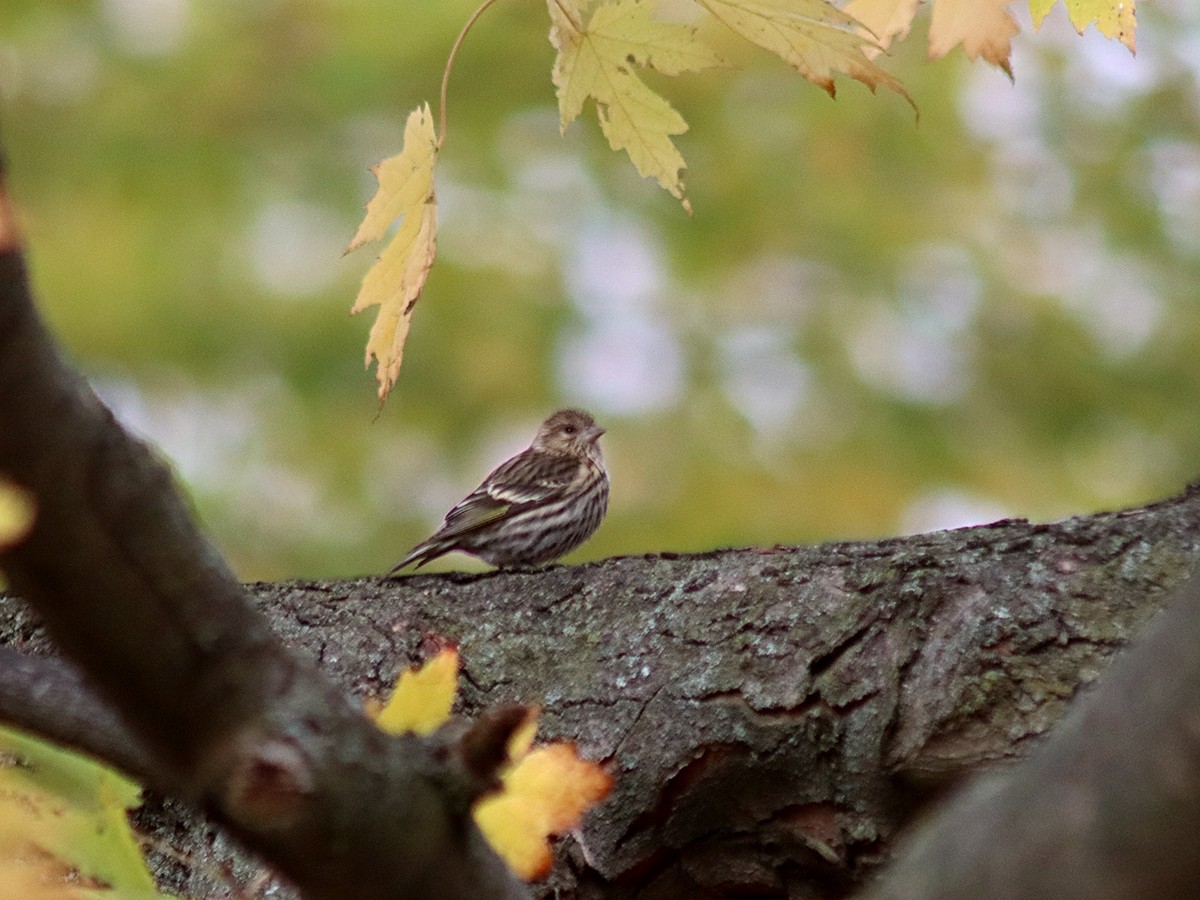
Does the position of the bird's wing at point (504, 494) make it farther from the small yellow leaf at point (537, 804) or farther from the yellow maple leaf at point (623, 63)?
the small yellow leaf at point (537, 804)

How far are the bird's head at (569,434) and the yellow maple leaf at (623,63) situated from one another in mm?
4498

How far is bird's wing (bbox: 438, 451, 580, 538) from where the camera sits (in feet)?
20.9

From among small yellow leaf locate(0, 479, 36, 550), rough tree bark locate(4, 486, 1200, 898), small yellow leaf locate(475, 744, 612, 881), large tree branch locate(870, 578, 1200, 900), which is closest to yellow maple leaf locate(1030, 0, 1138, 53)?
rough tree bark locate(4, 486, 1200, 898)

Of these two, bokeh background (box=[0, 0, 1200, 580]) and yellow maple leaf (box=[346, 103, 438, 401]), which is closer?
yellow maple leaf (box=[346, 103, 438, 401])

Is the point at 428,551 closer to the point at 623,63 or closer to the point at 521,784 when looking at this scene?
the point at 623,63

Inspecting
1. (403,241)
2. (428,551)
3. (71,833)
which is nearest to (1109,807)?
(71,833)

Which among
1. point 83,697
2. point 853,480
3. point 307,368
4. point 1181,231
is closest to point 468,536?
point 307,368

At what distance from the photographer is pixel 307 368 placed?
25.4ft

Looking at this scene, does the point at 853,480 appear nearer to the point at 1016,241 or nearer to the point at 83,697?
the point at 1016,241

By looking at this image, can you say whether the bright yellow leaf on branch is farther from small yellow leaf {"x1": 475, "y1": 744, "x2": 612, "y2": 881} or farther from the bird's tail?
the bird's tail

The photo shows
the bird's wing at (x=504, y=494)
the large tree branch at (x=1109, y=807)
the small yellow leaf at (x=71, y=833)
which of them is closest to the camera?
the large tree branch at (x=1109, y=807)

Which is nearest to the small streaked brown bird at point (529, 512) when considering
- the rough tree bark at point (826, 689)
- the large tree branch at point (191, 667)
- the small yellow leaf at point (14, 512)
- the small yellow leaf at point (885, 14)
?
the rough tree bark at point (826, 689)

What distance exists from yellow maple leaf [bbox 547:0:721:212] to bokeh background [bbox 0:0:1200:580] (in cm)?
483

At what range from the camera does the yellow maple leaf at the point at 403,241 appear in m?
2.58
